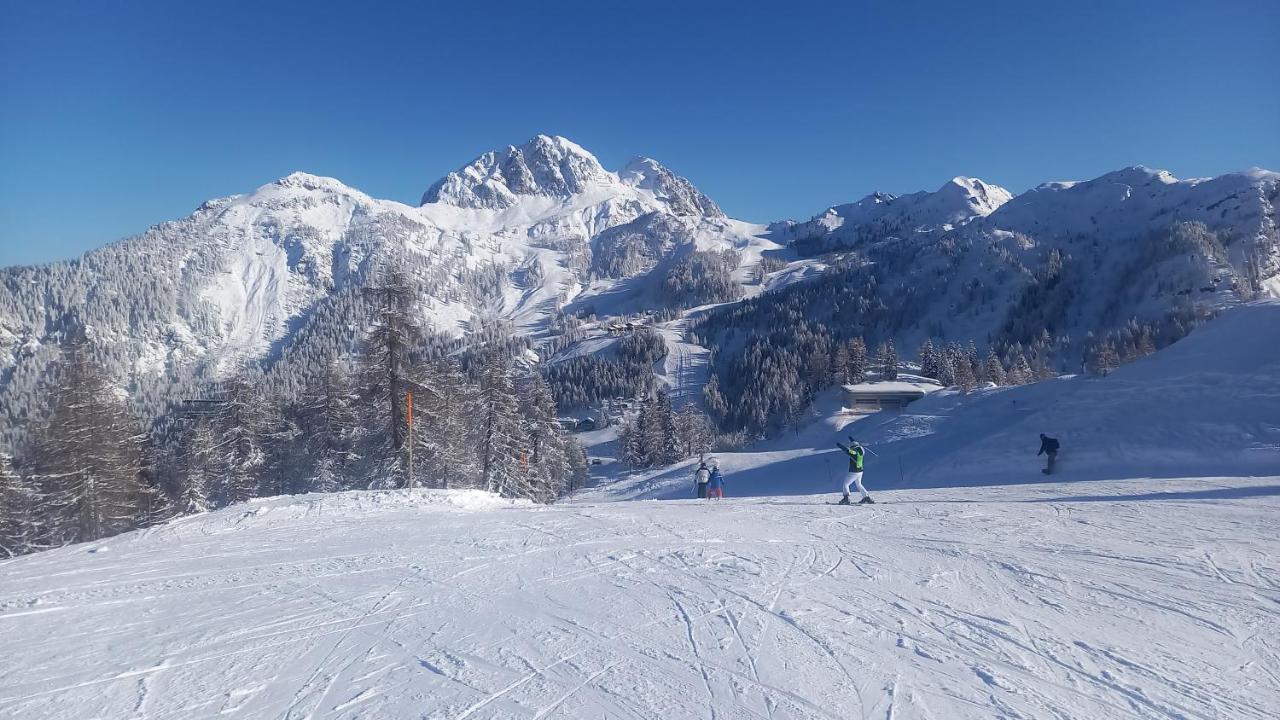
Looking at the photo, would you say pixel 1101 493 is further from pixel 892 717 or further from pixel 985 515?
pixel 892 717

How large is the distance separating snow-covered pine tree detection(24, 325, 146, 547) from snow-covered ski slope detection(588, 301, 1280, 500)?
81.0 feet

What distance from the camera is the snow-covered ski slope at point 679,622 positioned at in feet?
15.1

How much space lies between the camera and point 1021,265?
171250mm

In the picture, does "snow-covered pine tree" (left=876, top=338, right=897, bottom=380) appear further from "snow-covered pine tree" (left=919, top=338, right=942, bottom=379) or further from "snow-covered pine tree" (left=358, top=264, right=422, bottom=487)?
"snow-covered pine tree" (left=358, top=264, right=422, bottom=487)

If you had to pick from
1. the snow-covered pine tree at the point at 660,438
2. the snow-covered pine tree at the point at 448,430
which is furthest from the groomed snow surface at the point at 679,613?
the snow-covered pine tree at the point at 660,438

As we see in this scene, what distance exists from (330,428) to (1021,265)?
188 m

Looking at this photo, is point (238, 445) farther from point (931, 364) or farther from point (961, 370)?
point (931, 364)

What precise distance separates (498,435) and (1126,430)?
26420 millimetres

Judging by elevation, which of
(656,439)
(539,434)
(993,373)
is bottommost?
(656,439)

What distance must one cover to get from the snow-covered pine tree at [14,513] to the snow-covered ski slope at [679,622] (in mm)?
17410

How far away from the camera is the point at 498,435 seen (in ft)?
105

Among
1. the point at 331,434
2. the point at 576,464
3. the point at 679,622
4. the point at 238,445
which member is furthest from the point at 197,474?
the point at 576,464

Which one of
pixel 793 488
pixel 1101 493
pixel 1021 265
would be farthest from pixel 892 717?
pixel 1021 265

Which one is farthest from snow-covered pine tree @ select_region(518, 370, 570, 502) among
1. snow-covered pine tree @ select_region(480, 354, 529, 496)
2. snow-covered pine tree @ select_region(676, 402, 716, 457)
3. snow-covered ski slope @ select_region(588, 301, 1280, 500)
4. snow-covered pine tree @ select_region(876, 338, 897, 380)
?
snow-covered pine tree @ select_region(876, 338, 897, 380)
